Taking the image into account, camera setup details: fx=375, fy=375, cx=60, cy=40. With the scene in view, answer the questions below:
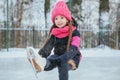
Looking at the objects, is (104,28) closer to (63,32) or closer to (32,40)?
(32,40)

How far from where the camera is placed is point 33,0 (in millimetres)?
13625

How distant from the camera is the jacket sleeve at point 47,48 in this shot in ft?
12.1

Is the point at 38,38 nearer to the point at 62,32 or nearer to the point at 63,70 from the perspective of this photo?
the point at 62,32

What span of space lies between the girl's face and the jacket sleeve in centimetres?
14

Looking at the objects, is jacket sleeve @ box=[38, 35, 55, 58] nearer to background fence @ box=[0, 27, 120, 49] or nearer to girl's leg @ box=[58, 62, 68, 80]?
girl's leg @ box=[58, 62, 68, 80]

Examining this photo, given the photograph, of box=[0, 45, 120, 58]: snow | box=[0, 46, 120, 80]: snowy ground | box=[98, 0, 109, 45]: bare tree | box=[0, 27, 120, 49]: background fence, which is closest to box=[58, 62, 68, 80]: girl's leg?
box=[0, 46, 120, 80]: snowy ground

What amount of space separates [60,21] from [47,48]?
0.98 feet

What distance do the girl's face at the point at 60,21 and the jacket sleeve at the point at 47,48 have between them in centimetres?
14

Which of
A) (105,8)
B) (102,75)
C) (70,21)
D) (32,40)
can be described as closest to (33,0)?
(32,40)

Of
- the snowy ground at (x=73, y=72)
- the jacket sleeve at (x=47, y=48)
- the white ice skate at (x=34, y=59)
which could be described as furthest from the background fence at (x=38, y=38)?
the white ice skate at (x=34, y=59)

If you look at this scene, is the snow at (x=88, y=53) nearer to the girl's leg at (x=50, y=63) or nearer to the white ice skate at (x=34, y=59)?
the girl's leg at (x=50, y=63)

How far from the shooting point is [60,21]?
3715mm

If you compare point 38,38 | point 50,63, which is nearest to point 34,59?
point 50,63

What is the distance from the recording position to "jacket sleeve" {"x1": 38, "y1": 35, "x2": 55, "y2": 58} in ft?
12.1
